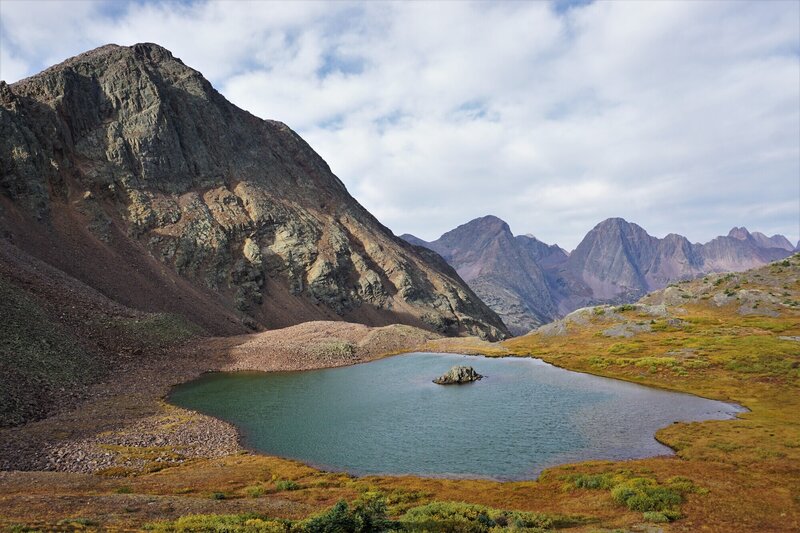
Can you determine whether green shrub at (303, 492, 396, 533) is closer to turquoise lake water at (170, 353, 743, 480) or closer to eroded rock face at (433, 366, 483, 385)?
turquoise lake water at (170, 353, 743, 480)

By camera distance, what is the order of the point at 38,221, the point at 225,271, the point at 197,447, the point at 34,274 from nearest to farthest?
the point at 197,447, the point at 34,274, the point at 38,221, the point at 225,271

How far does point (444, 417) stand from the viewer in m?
51.3

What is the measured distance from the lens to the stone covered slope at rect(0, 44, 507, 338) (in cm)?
11425

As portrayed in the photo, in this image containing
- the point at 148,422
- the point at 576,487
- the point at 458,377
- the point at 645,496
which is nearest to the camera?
the point at 645,496

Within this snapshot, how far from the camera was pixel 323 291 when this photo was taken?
155500 mm

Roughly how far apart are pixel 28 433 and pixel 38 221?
95.9 metres

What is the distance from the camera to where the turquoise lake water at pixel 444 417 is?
38.9m

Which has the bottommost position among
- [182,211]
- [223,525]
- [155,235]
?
[223,525]

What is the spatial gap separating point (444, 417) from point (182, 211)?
417 ft

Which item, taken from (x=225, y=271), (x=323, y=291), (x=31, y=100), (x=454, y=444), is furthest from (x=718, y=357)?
(x=31, y=100)

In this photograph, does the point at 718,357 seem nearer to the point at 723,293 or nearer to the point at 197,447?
the point at 723,293

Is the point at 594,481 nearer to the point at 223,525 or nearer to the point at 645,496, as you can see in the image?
the point at 645,496

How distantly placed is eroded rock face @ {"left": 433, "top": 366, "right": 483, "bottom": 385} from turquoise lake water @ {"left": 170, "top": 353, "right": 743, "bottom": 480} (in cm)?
221

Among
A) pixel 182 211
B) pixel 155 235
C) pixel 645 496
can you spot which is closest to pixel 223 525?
pixel 645 496
